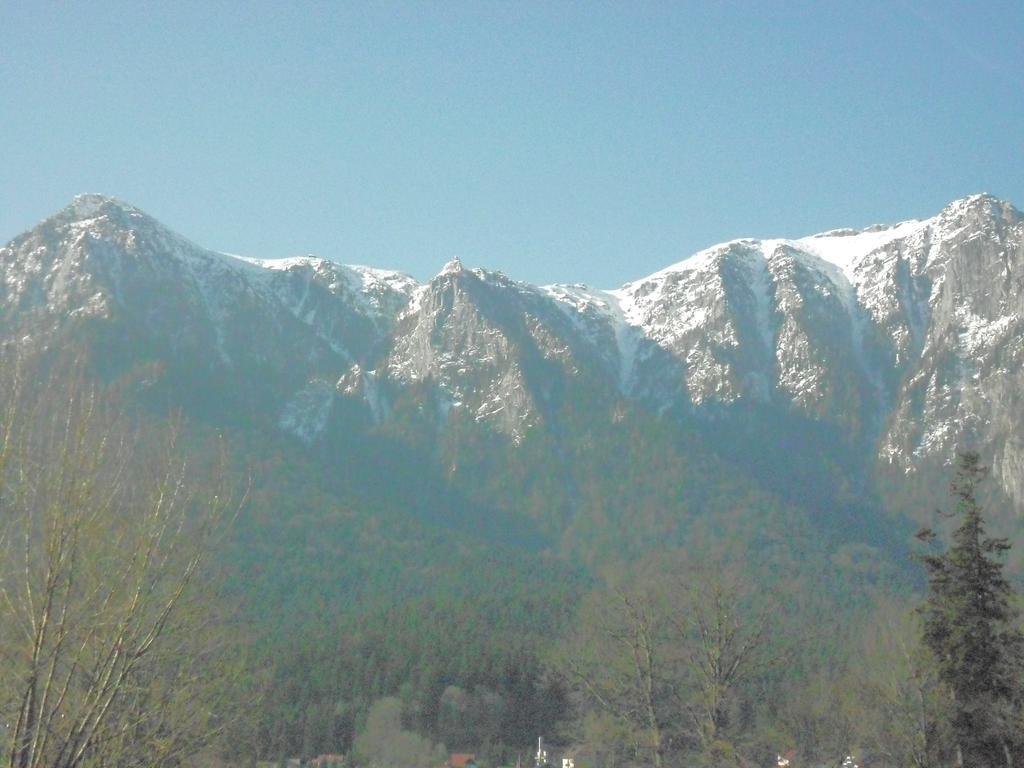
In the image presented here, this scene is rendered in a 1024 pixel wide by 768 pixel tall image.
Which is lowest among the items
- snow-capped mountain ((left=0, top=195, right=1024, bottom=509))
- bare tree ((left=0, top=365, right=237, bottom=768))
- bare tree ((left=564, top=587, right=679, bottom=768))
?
bare tree ((left=564, top=587, right=679, bottom=768))

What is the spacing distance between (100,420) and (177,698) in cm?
515

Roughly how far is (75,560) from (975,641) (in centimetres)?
2806

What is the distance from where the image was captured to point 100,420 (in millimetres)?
14336

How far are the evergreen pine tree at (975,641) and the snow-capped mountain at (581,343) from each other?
127 m

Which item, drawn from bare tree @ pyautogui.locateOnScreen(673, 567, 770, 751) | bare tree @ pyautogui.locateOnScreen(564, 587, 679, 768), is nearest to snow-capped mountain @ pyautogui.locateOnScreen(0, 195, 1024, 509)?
bare tree @ pyautogui.locateOnScreen(673, 567, 770, 751)

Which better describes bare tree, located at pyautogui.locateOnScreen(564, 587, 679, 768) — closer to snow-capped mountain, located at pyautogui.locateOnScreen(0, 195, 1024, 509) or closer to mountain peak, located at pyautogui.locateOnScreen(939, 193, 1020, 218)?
snow-capped mountain, located at pyautogui.locateOnScreen(0, 195, 1024, 509)

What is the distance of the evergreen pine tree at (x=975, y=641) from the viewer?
33.7 m

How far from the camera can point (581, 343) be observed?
7682 inches

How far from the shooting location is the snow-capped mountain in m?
164

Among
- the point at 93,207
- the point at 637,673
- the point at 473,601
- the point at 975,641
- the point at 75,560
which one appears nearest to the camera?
the point at 75,560

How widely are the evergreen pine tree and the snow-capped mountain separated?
127m

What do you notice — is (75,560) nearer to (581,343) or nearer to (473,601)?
(473,601)

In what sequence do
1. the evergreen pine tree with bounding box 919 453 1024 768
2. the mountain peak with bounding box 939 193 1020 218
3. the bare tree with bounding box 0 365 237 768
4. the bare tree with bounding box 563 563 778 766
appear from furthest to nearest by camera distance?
the mountain peak with bounding box 939 193 1020 218 → the bare tree with bounding box 563 563 778 766 → the evergreen pine tree with bounding box 919 453 1024 768 → the bare tree with bounding box 0 365 237 768

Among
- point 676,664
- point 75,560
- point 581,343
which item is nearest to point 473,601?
point 676,664
